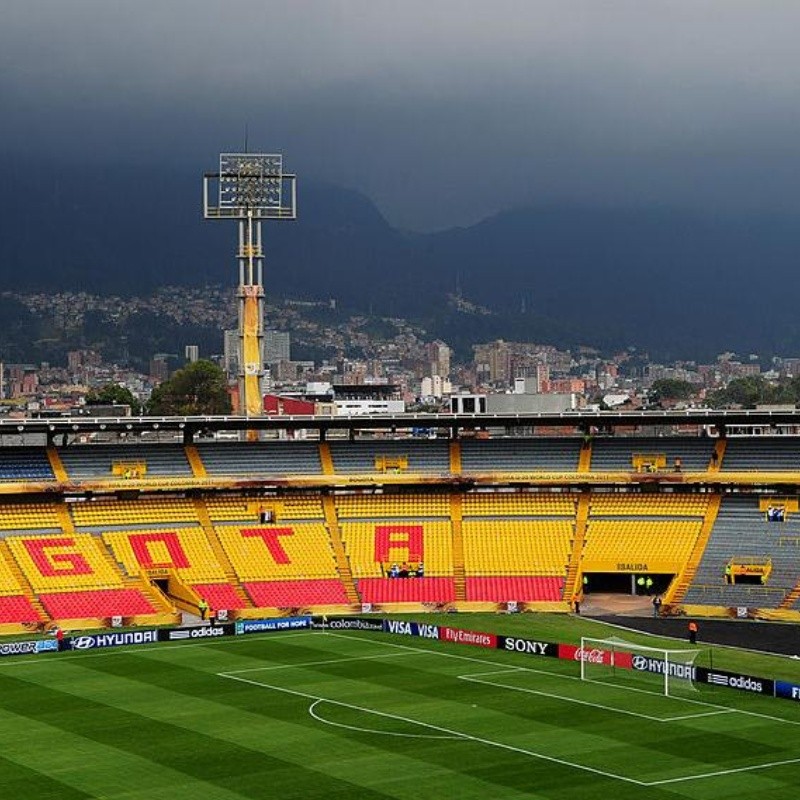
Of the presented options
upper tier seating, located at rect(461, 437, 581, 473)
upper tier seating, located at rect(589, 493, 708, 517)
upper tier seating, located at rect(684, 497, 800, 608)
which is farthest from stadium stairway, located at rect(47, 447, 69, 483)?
upper tier seating, located at rect(684, 497, 800, 608)

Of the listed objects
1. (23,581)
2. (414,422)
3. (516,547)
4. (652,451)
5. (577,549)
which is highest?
(414,422)

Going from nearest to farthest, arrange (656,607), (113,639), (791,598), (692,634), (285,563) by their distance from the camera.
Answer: (692,634), (113,639), (791,598), (656,607), (285,563)

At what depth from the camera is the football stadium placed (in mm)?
46938

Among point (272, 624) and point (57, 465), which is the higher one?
point (57, 465)

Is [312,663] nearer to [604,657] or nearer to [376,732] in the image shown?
[604,657]

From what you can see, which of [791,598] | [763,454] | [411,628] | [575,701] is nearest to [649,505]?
[763,454]

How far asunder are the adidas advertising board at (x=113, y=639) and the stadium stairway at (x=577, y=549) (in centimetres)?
2178

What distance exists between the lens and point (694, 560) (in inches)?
3231

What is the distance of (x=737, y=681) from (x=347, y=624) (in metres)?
22.9

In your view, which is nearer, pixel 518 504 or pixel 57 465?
pixel 57 465

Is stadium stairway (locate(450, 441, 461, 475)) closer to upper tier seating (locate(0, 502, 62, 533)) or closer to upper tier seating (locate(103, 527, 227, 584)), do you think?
upper tier seating (locate(103, 527, 227, 584))

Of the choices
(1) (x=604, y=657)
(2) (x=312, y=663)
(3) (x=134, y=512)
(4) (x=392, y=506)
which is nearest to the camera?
(1) (x=604, y=657)

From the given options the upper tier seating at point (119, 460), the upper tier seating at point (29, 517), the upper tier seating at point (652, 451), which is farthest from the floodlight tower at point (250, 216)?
the upper tier seating at point (652, 451)

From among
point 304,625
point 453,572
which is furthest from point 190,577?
point 453,572
